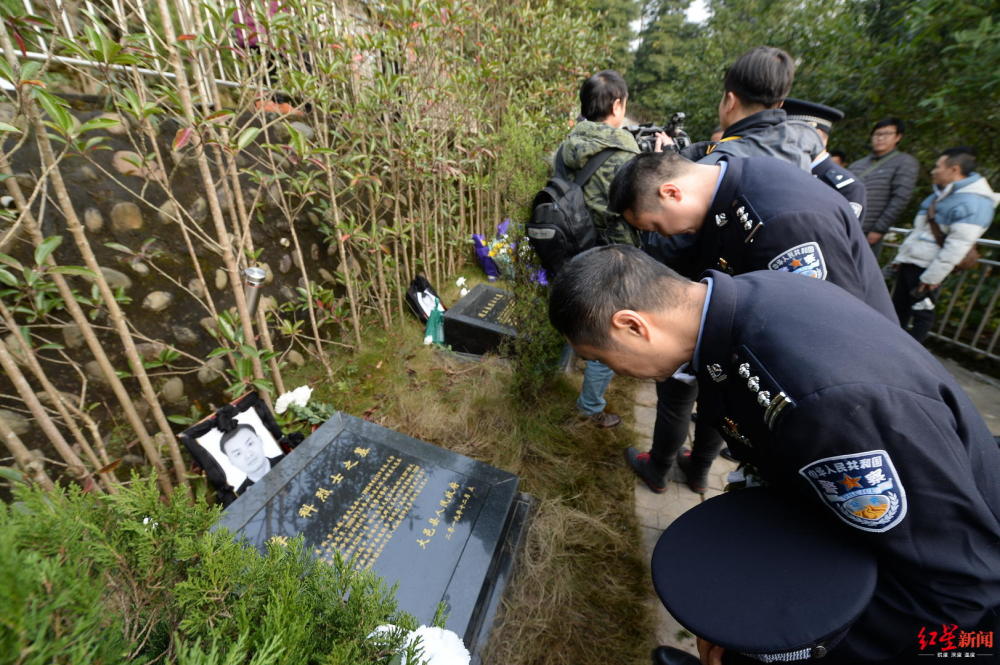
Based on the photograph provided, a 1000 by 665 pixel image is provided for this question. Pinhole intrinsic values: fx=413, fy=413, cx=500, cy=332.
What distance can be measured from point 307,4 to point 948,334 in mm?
6762

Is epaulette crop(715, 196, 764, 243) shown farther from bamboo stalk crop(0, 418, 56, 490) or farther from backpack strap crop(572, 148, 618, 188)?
bamboo stalk crop(0, 418, 56, 490)

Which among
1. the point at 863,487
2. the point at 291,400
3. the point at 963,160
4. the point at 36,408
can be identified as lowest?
Result: the point at 291,400

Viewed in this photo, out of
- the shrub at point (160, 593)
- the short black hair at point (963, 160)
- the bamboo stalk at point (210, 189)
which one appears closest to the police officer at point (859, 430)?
the shrub at point (160, 593)


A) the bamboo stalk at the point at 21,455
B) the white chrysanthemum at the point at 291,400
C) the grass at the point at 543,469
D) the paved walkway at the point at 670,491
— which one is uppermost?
the bamboo stalk at the point at 21,455

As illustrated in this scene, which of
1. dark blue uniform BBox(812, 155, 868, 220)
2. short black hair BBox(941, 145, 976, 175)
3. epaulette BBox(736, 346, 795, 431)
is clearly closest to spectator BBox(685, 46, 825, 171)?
dark blue uniform BBox(812, 155, 868, 220)

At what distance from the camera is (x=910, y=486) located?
2.89ft

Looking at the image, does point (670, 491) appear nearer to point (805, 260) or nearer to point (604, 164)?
point (805, 260)

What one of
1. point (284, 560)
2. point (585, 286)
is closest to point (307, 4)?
point (585, 286)

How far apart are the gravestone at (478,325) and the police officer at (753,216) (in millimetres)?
1874

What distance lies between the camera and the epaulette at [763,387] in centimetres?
98

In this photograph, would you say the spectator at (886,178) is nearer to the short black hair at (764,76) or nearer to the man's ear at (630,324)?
the short black hair at (764,76)

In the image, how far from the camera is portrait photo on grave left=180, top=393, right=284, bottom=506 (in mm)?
2053

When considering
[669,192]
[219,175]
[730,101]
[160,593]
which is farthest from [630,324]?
[219,175]

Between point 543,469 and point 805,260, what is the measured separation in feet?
6.08
